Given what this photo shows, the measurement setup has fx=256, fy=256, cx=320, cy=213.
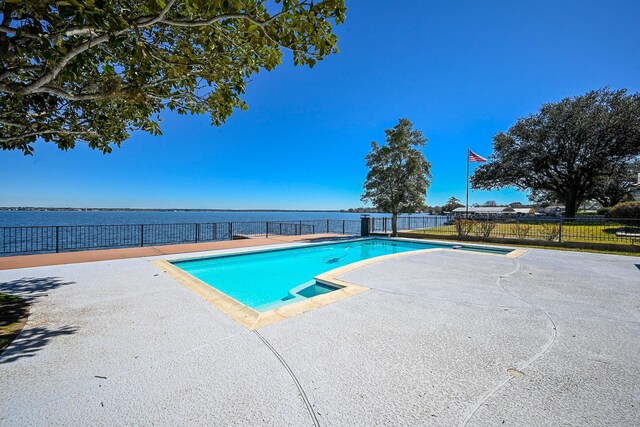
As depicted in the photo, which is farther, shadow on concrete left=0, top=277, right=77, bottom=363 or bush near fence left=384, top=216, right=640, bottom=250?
bush near fence left=384, top=216, right=640, bottom=250

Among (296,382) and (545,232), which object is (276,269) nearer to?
(296,382)

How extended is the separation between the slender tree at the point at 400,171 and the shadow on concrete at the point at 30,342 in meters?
14.4

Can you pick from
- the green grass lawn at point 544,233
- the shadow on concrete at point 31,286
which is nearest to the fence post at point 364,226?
the green grass lawn at point 544,233

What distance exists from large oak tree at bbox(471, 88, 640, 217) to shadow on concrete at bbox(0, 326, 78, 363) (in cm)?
3787

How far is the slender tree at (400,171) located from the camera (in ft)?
49.1

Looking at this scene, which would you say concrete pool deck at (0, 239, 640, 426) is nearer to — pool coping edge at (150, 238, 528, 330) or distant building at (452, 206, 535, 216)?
pool coping edge at (150, 238, 528, 330)

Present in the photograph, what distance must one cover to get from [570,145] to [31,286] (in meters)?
39.5

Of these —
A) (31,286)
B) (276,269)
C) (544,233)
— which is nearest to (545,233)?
(544,233)

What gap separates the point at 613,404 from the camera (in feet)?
6.03

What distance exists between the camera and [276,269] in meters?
8.30

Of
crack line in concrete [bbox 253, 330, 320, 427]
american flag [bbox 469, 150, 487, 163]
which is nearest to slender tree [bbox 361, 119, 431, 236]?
american flag [bbox 469, 150, 487, 163]

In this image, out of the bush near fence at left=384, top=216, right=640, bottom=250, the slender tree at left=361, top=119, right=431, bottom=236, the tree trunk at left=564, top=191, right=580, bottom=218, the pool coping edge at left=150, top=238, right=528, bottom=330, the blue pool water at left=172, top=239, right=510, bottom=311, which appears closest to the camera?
the pool coping edge at left=150, top=238, right=528, bottom=330

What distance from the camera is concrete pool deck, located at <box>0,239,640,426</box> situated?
5.84 ft

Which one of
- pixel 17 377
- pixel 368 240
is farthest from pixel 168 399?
pixel 368 240
